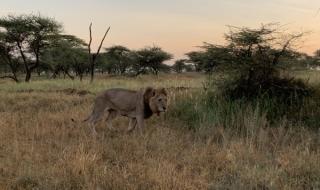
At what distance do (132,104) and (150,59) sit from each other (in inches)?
1781

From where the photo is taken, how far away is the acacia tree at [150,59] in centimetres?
5416

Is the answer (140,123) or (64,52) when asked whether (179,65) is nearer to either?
(64,52)

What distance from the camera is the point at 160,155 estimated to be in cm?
706

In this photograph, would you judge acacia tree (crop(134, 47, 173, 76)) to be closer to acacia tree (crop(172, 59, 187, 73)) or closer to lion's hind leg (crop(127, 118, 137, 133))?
acacia tree (crop(172, 59, 187, 73))

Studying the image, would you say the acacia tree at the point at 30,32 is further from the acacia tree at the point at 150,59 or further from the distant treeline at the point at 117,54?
the acacia tree at the point at 150,59

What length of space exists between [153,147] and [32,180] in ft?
7.98

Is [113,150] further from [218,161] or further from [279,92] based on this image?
[279,92]

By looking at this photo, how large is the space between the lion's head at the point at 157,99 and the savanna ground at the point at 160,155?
17.2 inches

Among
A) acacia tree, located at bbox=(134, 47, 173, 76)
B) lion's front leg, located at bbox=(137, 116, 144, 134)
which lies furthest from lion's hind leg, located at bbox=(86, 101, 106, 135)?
acacia tree, located at bbox=(134, 47, 173, 76)

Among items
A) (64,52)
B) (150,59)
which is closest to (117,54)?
(150,59)

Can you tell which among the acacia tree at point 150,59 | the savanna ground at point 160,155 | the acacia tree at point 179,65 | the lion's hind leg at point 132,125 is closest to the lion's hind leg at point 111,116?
the savanna ground at point 160,155

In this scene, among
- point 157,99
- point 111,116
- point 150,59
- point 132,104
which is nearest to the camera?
point 157,99

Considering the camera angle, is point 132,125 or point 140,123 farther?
point 132,125

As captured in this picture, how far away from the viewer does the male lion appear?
359 inches
